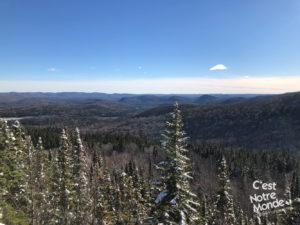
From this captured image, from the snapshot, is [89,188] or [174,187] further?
[89,188]

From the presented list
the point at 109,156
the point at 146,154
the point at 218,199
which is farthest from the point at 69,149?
the point at 146,154

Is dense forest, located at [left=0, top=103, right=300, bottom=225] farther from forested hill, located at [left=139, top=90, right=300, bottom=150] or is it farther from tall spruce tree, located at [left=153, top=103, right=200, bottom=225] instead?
forested hill, located at [left=139, top=90, right=300, bottom=150]

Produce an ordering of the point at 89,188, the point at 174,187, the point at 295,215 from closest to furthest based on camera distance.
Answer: the point at 174,187, the point at 89,188, the point at 295,215

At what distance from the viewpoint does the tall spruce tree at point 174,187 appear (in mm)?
9281

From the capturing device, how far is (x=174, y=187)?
31.6 feet

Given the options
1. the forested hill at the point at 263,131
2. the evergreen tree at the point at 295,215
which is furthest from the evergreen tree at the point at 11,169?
the forested hill at the point at 263,131

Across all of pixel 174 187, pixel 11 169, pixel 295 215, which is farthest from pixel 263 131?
pixel 11 169

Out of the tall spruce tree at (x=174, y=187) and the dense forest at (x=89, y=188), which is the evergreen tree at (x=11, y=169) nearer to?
the dense forest at (x=89, y=188)

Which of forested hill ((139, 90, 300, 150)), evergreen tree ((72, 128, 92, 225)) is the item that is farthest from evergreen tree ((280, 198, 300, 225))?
forested hill ((139, 90, 300, 150))

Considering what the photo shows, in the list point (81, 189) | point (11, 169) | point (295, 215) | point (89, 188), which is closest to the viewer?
point (89, 188)

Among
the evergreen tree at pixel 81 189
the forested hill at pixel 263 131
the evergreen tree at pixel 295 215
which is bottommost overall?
the forested hill at pixel 263 131

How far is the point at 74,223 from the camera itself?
10.0 meters

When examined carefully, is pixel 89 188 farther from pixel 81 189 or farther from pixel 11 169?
pixel 11 169

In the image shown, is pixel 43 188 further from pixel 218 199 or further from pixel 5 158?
pixel 218 199
